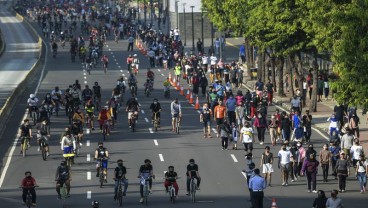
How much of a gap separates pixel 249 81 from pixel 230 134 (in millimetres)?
28451

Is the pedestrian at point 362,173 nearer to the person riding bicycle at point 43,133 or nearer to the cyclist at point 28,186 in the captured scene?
the cyclist at point 28,186

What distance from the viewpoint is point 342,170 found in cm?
4241

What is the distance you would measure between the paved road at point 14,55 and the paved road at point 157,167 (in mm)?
14588

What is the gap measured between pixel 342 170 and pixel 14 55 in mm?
78322

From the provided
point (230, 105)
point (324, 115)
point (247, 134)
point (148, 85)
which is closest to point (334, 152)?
point (247, 134)

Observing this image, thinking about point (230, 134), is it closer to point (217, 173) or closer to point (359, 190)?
point (217, 173)

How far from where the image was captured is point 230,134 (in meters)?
53.8

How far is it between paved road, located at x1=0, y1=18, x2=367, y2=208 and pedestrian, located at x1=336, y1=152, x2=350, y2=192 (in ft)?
1.26

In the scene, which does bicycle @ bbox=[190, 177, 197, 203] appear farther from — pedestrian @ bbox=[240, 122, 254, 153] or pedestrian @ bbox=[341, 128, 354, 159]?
pedestrian @ bbox=[240, 122, 254, 153]

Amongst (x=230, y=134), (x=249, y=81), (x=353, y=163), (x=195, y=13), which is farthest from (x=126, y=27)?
(x=353, y=163)

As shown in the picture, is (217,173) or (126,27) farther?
(126,27)

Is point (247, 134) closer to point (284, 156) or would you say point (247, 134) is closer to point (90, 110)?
point (284, 156)

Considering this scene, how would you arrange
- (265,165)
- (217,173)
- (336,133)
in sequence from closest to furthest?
1. (265,165)
2. (217,173)
3. (336,133)

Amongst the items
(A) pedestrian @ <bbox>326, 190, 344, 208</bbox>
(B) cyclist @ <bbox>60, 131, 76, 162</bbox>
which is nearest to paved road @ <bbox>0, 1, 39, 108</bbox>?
(B) cyclist @ <bbox>60, 131, 76, 162</bbox>
